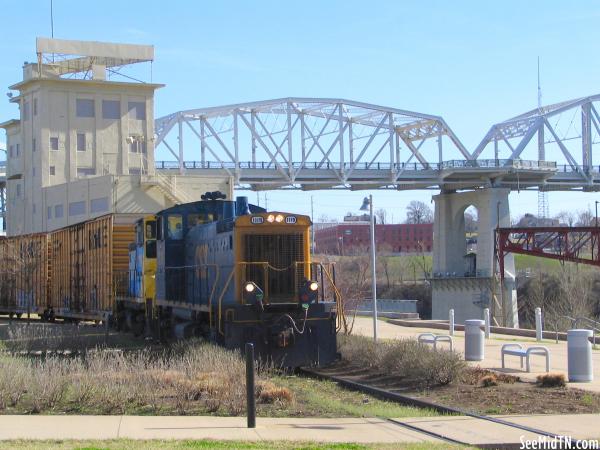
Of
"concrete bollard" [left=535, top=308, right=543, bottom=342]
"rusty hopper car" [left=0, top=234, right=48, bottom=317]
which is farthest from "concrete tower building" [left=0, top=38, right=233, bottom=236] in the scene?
"concrete bollard" [left=535, top=308, right=543, bottom=342]

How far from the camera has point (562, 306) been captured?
6994 cm

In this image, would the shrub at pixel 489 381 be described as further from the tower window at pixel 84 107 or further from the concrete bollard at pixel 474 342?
the tower window at pixel 84 107

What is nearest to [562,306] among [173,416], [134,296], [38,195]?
[38,195]

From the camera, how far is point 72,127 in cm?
6606

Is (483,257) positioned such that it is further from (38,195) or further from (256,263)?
(256,263)

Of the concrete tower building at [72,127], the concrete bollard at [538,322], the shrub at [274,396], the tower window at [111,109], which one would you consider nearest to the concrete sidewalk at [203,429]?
the shrub at [274,396]

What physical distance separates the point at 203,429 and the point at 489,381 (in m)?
6.69

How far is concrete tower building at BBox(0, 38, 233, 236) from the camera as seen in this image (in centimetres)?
6512

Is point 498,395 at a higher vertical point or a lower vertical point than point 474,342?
lower

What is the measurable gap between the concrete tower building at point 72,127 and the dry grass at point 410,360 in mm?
44123

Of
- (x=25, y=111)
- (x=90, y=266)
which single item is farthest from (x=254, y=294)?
(x=25, y=111)

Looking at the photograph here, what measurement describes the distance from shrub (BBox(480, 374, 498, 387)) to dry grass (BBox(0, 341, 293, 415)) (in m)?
4.09

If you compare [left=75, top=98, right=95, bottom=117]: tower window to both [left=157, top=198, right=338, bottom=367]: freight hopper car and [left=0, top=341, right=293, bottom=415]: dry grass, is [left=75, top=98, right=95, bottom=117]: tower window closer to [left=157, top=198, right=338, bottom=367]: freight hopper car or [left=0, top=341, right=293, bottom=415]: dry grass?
[left=157, top=198, right=338, bottom=367]: freight hopper car

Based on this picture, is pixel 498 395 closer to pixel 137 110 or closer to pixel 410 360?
pixel 410 360
